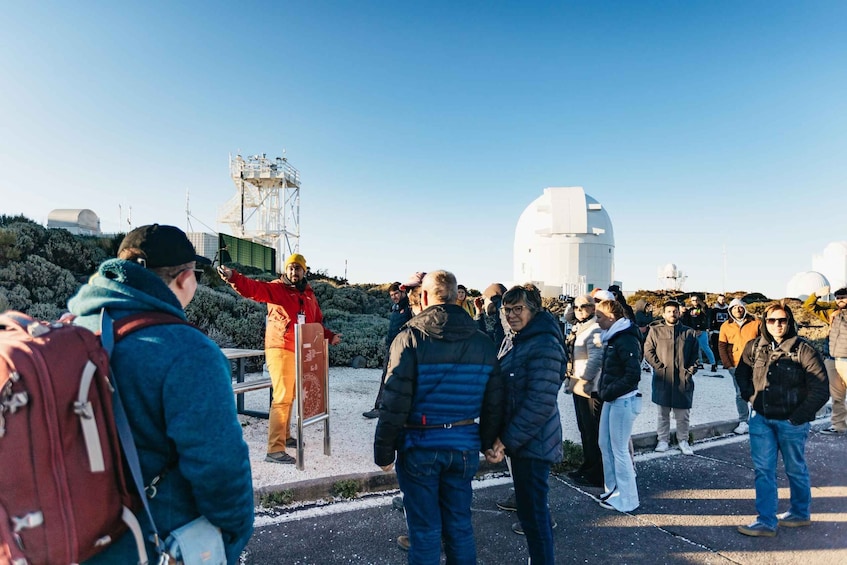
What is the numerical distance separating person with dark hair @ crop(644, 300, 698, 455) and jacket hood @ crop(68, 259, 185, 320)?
5405mm

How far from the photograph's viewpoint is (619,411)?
3928mm

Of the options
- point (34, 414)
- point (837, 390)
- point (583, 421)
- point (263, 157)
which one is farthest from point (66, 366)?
point (263, 157)

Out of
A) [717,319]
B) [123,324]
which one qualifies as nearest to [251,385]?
[123,324]

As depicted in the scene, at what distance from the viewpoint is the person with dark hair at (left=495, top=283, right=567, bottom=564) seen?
9.16 feet

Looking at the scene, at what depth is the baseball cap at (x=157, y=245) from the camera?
5.13ft

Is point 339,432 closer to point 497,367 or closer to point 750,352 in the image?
point 497,367

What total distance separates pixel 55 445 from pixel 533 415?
2273 millimetres

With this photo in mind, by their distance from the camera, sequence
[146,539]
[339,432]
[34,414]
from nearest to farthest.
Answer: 1. [34,414]
2. [146,539]
3. [339,432]

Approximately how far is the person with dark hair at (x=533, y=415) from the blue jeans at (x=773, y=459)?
1738 mm

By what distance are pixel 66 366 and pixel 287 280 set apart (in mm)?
3528

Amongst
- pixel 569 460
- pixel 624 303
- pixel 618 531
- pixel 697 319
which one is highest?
pixel 624 303

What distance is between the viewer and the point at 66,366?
3.87ft

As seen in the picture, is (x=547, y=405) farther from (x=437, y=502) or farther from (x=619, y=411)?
(x=619, y=411)

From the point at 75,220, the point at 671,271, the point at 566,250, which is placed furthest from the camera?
the point at 671,271
